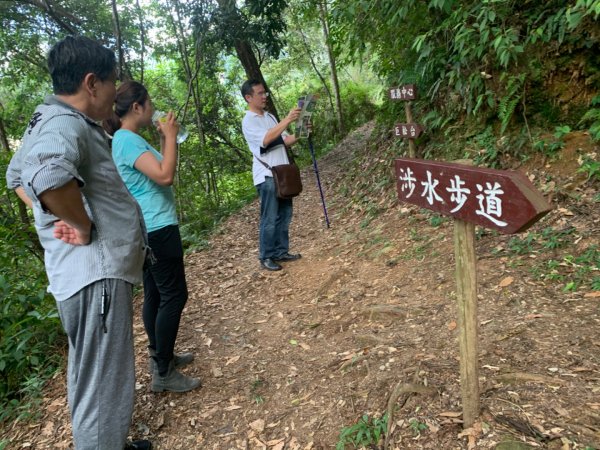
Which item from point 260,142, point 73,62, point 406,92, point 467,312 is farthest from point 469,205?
point 406,92

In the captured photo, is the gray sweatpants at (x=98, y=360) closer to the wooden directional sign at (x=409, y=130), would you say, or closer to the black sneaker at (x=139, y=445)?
the black sneaker at (x=139, y=445)

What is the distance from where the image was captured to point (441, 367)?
2.47m

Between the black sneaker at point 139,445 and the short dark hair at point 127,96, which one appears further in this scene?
the short dark hair at point 127,96

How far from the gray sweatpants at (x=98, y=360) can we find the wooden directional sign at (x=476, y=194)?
5.02ft

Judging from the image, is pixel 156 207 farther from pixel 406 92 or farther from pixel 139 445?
pixel 406 92

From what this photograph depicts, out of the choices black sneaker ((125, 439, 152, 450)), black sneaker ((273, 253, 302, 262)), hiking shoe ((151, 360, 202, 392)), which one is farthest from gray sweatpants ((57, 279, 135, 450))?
black sneaker ((273, 253, 302, 262))

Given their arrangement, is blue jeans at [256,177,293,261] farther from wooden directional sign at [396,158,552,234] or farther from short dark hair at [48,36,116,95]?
short dark hair at [48,36,116,95]

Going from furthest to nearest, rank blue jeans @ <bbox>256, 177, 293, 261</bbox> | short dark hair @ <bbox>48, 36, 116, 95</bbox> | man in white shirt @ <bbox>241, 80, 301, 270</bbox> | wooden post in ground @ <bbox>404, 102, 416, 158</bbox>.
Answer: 1. wooden post in ground @ <bbox>404, 102, 416, 158</bbox>
2. blue jeans @ <bbox>256, 177, 293, 261</bbox>
3. man in white shirt @ <bbox>241, 80, 301, 270</bbox>
4. short dark hair @ <bbox>48, 36, 116, 95</bbox>

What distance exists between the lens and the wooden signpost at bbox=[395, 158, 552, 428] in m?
1.46

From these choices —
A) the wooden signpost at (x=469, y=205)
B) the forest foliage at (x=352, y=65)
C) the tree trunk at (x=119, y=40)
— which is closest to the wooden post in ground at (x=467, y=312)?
the wooden signpost at (x=469, y=205)

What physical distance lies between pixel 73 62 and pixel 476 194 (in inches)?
71.6

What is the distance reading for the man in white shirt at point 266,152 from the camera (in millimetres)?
4262

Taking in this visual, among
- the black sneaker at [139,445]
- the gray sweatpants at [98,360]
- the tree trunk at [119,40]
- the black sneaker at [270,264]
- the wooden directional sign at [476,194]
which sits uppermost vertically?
the tree trunk at [119,40]

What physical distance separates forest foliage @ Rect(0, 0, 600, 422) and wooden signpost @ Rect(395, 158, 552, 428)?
191cm
